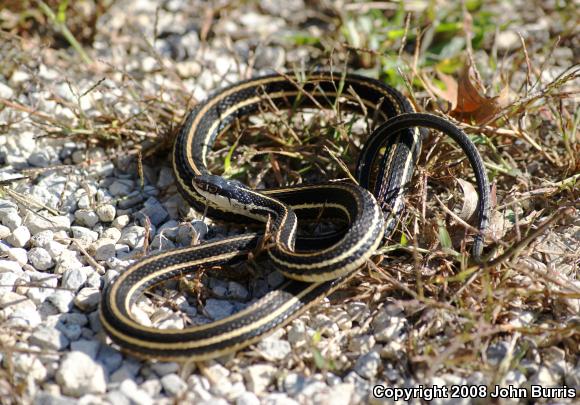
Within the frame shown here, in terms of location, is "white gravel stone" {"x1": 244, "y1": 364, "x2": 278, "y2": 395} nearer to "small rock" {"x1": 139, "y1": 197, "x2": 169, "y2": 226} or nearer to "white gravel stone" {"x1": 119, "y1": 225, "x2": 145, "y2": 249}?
"white gravel stone" {"x1": 119, "y1": 225, "x2": 145, "y2": 249}

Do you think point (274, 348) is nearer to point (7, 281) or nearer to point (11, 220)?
point (7, 281)

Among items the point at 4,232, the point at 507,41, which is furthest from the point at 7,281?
the point at 507,41

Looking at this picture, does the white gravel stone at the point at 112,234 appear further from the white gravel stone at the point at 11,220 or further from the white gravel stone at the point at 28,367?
the white gravel stone at the point at 28,367

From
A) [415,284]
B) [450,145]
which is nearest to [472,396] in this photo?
[415,284]

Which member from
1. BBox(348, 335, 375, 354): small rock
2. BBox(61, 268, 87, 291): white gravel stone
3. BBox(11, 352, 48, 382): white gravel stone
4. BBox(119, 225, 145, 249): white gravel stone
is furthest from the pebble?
BBox(348, 335, 375, 354): small rock

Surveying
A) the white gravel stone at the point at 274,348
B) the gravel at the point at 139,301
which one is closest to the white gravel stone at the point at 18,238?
the gravel at the point at 139,301

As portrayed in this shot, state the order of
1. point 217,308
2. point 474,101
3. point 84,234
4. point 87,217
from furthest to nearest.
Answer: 1. point 474,101
2. point 87,217
3. point 84,234
4. point 217,308

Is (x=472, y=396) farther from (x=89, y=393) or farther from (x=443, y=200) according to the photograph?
(x=89, y=393)
